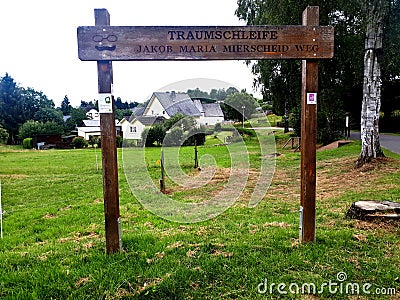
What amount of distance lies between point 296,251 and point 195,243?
3.99 feet

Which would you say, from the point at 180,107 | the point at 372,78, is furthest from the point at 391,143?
the point at 180,107

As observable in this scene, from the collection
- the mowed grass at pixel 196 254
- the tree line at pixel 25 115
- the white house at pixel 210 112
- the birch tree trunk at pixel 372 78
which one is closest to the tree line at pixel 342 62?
the birch tree trunk at pixel 372 78

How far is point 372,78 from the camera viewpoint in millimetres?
9234

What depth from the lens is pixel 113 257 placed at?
3.46 m

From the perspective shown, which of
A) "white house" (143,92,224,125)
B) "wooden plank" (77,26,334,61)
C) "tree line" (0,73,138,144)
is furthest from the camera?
"tree line" (0,73,138,144)

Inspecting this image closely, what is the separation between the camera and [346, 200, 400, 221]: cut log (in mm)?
4445

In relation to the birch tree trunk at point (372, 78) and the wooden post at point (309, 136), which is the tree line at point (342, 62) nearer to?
the birch tree trunk at point (372, 78)

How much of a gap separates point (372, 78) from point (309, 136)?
23.0ft

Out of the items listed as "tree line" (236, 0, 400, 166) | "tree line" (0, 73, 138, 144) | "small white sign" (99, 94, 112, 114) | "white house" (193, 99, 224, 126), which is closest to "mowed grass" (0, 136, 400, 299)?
"small white sign" (99, 94, 112, 114)

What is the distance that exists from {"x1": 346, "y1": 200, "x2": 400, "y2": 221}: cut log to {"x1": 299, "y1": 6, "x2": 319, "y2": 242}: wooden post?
1.30 meters

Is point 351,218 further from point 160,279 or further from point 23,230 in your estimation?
point 23,230

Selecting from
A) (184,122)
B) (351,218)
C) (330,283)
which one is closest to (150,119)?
(184,122)

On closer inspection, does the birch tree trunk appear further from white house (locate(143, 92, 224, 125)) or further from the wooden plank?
the wooden plank

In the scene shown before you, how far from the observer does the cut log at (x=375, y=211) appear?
4445mm
